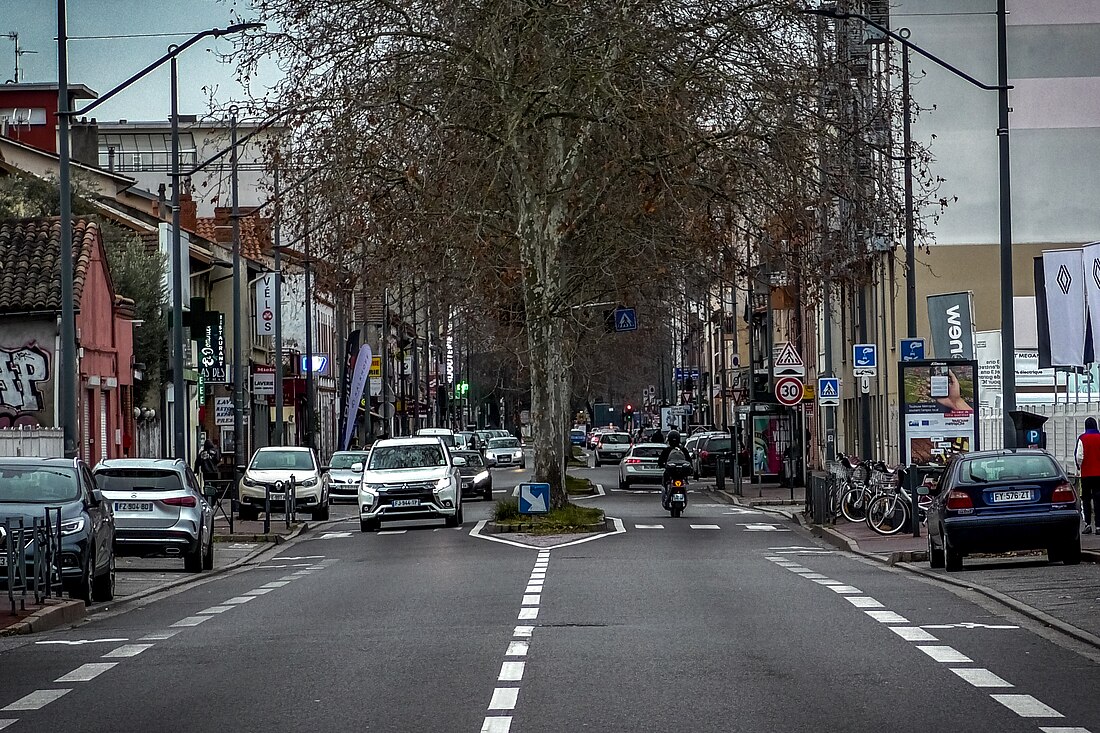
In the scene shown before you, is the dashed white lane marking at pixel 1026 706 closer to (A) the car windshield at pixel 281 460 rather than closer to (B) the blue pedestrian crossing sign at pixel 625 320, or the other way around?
(A) the car windshield at pixel 281 460

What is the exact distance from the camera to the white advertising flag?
3334 cm

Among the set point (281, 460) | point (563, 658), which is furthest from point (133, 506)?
point (281, 460)

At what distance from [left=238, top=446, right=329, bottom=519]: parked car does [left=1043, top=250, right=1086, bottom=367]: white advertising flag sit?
17694 millimetres

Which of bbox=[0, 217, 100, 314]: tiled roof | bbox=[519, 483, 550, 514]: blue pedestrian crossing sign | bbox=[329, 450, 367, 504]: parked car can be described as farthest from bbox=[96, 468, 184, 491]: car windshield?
bbox=[329, 450, 367, 504]: parked car

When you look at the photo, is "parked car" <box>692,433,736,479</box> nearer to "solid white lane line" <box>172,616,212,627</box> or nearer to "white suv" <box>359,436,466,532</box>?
"white suv" <box>359,436,466,532</box>

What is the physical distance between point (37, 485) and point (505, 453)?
71415 millimetres

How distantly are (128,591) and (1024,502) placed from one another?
10453 mm

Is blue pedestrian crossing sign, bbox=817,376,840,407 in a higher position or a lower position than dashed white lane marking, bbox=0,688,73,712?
higher

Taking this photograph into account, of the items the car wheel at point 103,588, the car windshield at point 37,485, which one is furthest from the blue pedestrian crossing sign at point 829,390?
the car windshield at point 37,485

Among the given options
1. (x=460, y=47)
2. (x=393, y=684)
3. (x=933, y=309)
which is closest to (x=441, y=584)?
(x=393, y=684)

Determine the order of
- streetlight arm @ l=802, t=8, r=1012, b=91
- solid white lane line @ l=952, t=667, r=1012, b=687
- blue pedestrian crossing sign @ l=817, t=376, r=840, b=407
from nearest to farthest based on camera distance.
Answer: solid white lane line @ l=952, t=667, r=1012, b=687
streetlight arm @ l=802, t=8, r=1012, b=91
blue pedestrian crossing sign @ l=817, t=376, r=840, b=407

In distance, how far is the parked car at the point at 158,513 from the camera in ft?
90.3

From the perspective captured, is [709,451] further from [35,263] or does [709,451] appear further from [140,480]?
[140,480]

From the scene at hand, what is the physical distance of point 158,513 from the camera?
90.7ft
